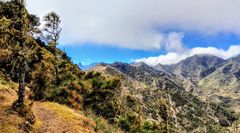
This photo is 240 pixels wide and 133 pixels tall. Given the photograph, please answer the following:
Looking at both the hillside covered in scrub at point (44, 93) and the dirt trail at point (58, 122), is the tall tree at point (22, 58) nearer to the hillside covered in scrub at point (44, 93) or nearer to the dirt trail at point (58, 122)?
the hillside covered in scrub at point (44, 93)

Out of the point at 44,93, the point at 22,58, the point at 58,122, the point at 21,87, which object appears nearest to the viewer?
the point at 22,58

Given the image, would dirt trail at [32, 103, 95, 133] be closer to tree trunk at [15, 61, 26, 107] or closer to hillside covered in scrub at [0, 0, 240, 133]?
hillside covered in scrub at [0, 0, 240, 133]

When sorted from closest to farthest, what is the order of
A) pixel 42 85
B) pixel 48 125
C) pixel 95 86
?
pixel 48 125 < pixel 42 85 < pixel 95 86

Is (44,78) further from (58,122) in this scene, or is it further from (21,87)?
(21,87)

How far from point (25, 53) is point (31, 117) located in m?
5.29

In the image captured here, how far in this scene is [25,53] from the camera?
2816 cm

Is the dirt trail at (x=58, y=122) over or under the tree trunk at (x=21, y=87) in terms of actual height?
under

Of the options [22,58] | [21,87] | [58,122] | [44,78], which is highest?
[44,78]

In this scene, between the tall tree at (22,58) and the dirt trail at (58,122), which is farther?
the dirt trail at (58,122)

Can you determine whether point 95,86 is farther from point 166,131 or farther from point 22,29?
point 22,29

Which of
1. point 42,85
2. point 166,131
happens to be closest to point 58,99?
point 42,85

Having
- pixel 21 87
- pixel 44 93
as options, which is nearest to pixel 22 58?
pixel 21 87

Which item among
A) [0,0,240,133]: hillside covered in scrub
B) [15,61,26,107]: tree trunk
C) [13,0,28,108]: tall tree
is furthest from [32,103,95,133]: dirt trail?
[13,0,28,108]: tall tree

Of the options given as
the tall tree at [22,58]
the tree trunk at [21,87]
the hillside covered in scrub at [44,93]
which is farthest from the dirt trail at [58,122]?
the tall tree at [22,58]
